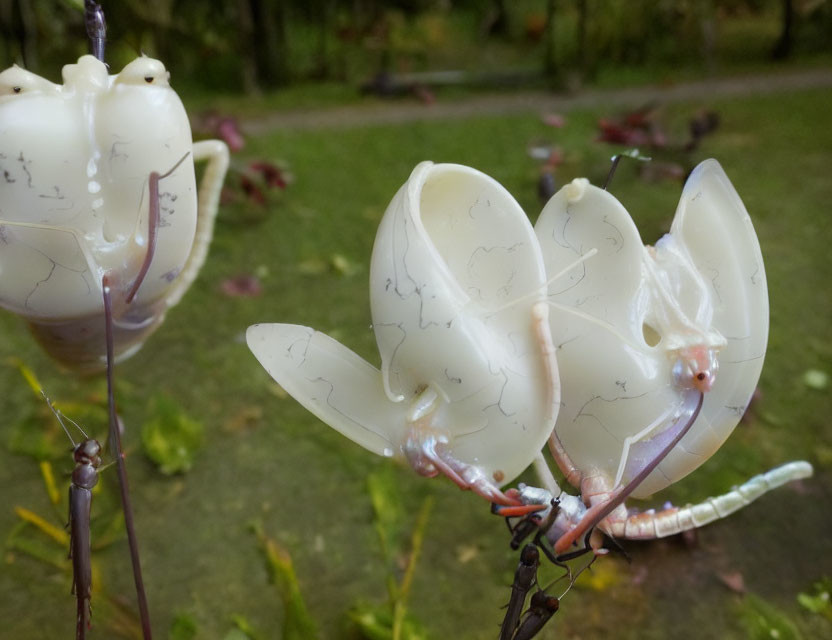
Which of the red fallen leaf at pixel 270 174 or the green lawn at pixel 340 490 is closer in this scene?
the green lawn at pixel 340 490

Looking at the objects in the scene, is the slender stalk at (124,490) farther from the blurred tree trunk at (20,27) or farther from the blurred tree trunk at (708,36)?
the blurred tree trunk at (708,36)

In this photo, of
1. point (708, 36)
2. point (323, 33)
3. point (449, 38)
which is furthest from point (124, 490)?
point (449, 38)

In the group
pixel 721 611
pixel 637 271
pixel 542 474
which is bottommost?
pixel 721 611

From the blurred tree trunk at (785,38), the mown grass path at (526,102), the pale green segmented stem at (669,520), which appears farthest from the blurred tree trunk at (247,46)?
the pale green segmented stem at (669,520)

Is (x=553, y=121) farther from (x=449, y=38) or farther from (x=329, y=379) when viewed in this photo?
(x=449, y=38)

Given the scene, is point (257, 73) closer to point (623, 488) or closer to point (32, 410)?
point (32, 410)

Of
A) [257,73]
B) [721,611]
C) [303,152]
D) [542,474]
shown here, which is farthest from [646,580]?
[257,73]
